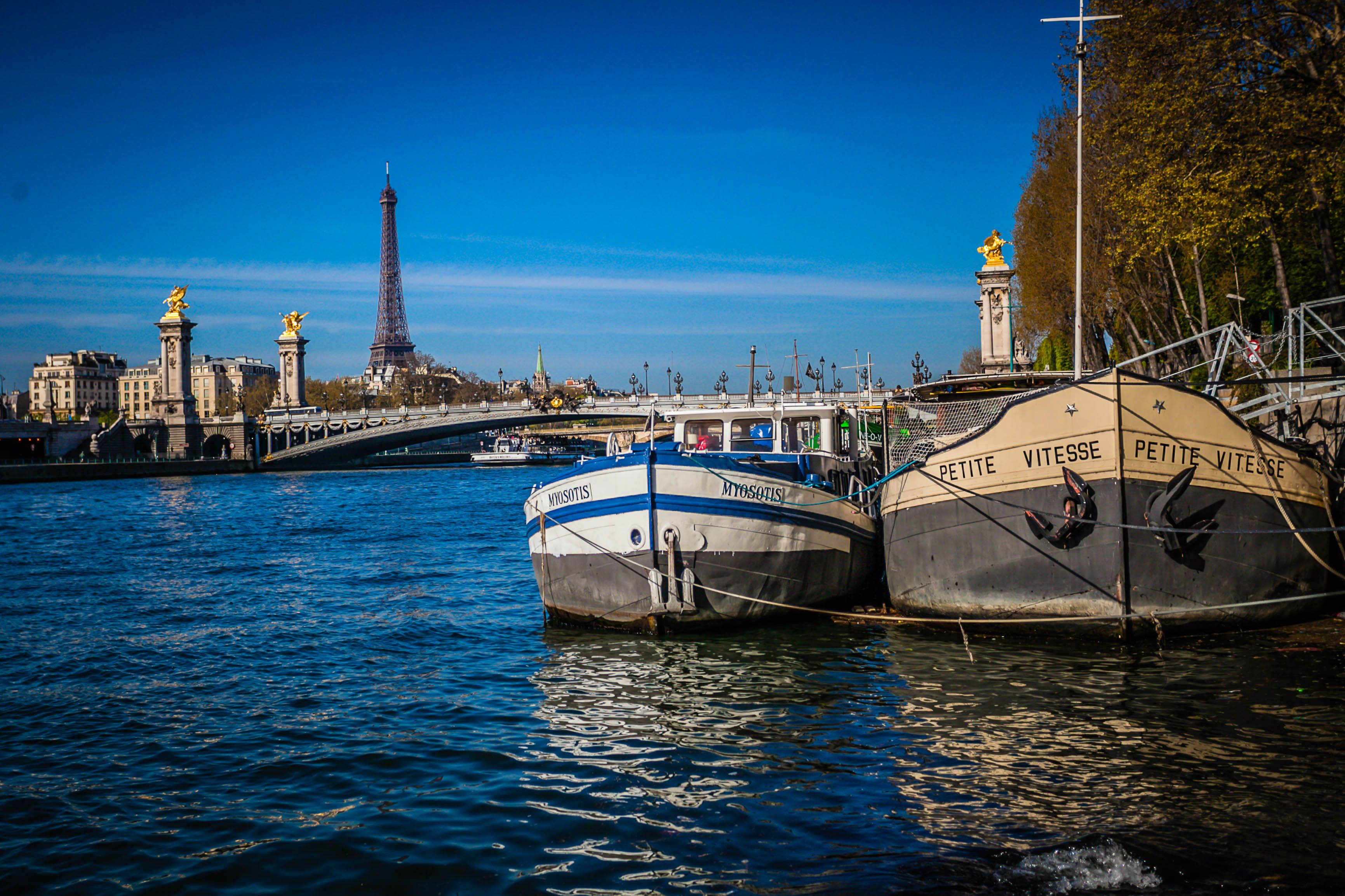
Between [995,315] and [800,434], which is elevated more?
[995,315]

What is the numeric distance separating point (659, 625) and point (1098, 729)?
629 centimetres

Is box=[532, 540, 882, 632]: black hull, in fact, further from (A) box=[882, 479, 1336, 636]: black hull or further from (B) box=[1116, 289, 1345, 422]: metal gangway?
(B) box=[1116, 289, 1345, 422]: metal gangway

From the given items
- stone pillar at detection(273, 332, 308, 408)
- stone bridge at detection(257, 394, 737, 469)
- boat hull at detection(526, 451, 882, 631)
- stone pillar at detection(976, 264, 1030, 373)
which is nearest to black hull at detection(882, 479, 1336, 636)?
boat hull at detection(526, 451, 882, 631)

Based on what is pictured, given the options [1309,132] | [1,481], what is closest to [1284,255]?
[1309,132]

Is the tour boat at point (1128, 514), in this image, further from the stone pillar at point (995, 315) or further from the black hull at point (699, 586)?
the stone pillar at point (995, 315)

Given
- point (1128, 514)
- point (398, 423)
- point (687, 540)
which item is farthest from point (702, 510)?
point (398, 423)

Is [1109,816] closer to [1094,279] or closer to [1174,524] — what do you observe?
[1174,524]

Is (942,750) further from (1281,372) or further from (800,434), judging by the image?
(1281,372)

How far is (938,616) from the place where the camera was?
13930 mm

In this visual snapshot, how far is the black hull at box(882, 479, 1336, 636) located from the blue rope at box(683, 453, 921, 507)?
2.83 feet

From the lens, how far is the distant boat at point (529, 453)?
101312mm

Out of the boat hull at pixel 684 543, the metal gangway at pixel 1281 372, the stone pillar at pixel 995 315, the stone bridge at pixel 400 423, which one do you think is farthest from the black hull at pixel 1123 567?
the stone bridge at pixel 400 423

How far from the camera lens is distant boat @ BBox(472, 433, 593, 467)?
101312 millimetres

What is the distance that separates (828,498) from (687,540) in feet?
8.00
